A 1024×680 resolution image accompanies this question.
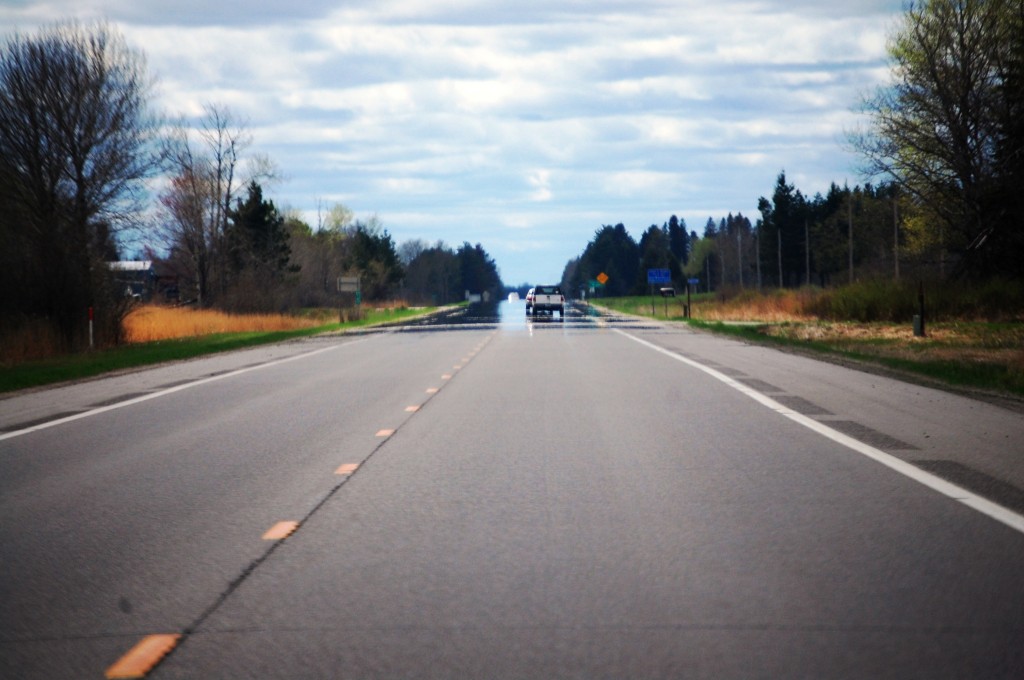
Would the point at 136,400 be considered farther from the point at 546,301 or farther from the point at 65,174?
the point at 546,301

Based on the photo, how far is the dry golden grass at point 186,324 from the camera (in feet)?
128

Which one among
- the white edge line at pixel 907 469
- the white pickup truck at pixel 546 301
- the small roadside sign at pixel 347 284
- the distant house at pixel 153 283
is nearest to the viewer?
the white edge line at pixel 907 469

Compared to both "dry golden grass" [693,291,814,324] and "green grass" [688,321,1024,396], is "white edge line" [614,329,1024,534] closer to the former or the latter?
"green grass" [688,321,1024,396]

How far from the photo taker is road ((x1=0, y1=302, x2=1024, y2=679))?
4898mm

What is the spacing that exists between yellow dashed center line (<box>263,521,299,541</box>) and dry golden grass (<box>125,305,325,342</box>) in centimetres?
3054

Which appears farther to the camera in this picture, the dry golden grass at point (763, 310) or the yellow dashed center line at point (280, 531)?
the dry golden grass at point (763, 310)

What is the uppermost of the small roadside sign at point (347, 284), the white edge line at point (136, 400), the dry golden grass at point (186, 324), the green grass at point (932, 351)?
the small roadside sign at point (347, 284)

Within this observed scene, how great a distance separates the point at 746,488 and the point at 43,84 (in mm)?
34057

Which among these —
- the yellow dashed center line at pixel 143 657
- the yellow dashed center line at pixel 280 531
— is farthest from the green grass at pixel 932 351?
the yellow dashed center line at pixel 143 657

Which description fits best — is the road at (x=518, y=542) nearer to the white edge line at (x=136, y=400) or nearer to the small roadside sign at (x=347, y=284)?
the white edge line at (x=136, y=400)

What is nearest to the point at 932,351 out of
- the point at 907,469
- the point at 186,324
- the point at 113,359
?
the point at 907,469

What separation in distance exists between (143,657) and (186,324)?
4157 centimetres

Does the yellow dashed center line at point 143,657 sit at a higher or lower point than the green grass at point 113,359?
lower

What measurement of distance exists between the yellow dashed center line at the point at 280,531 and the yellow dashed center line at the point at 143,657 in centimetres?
200
